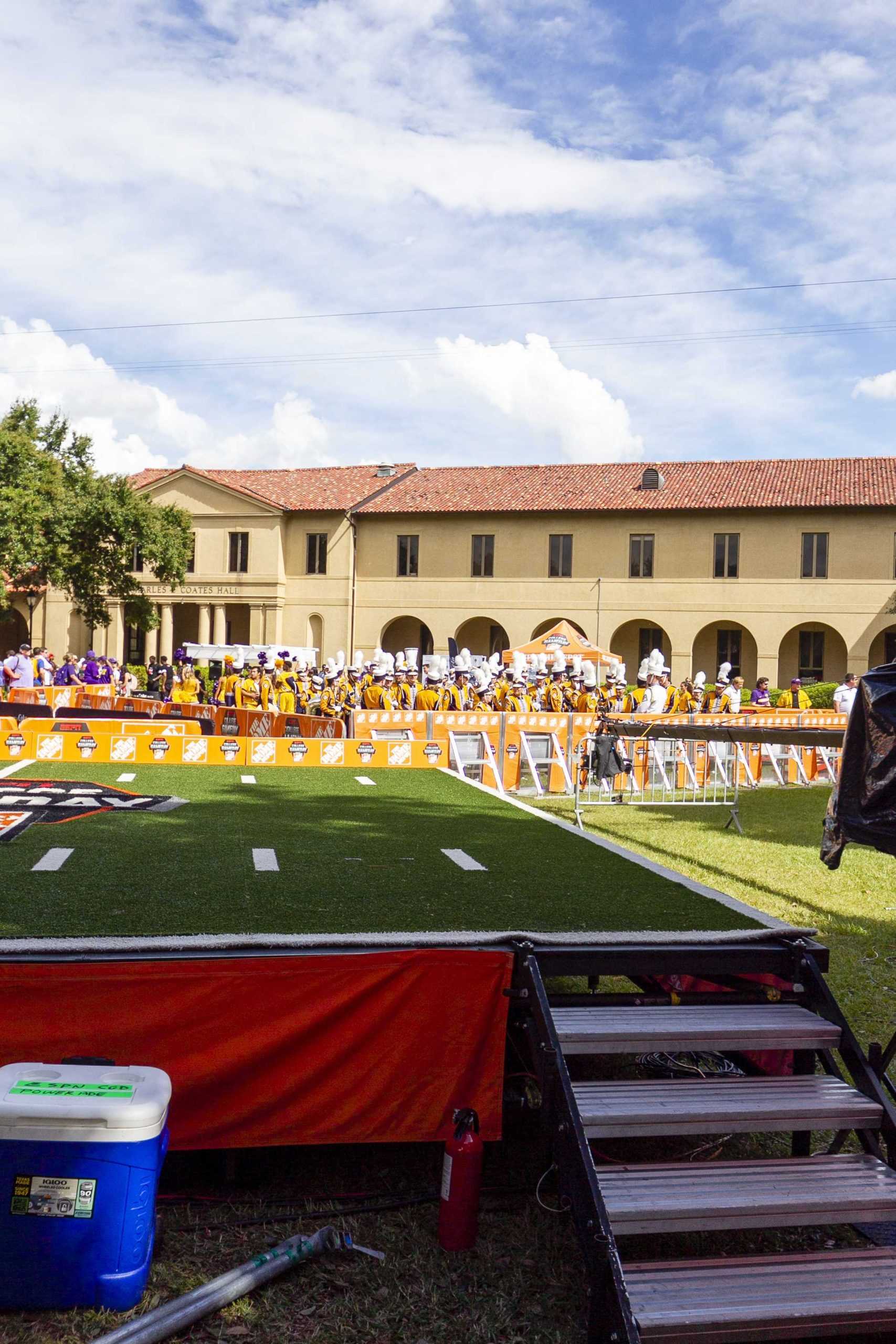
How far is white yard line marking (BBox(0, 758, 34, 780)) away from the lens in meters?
11.4

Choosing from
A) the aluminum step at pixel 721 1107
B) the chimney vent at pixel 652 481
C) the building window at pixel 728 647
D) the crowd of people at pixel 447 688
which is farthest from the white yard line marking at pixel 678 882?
the chimney vent at pixel 652 481

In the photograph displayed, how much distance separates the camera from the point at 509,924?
16.2 ft

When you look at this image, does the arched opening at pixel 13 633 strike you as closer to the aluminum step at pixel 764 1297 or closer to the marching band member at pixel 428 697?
the marching band member at pixel 428 697

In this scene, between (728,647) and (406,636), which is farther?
(406,636)

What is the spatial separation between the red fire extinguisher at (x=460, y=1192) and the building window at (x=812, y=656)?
40.9 m

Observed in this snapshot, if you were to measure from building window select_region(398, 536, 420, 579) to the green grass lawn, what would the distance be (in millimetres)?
30528

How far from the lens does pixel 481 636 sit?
46438 mm

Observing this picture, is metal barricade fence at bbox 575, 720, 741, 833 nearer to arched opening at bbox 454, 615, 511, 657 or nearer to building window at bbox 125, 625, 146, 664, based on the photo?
arched opening at bbox 454, 615, 511, 657

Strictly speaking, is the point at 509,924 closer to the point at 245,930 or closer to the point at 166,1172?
the point at 245,930

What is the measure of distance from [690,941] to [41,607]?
157ft

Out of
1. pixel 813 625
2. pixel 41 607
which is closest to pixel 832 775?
pixel 813 625

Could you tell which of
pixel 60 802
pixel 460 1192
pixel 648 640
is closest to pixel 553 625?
pixel 648 640

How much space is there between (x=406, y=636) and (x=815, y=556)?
17.2 meters

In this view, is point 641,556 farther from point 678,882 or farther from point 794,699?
point 678,882
